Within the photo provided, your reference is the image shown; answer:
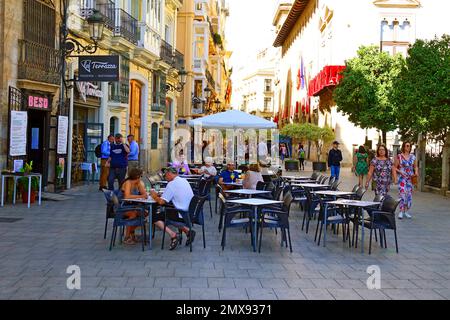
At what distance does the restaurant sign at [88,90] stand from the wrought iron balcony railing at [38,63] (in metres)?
2.19

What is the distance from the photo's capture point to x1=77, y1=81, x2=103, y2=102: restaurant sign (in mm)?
18256

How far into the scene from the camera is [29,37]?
14641mm

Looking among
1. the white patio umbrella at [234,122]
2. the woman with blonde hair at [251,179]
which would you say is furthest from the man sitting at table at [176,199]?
the white patio umbrella at [234,122]

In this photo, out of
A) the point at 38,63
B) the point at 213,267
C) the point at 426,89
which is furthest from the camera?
the point at 426,89

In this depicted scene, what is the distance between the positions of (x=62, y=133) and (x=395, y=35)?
28895mm

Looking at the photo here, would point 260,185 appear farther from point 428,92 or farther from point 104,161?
point 428,92

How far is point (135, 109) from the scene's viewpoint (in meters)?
26.1

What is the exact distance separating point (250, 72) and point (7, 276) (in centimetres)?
12067

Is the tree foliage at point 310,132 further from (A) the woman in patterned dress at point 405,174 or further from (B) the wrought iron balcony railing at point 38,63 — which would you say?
(A) the woman in patterned dress at point 405,174

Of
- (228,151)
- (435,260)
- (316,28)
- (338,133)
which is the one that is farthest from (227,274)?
(316,28)

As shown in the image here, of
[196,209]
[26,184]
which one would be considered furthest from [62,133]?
[196,209]

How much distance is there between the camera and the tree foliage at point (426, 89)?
726 inches

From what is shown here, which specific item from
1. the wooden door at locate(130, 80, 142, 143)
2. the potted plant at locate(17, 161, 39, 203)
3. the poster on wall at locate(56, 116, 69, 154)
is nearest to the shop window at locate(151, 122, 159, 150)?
the wooden door at locate(130, 80, 142, 143)
